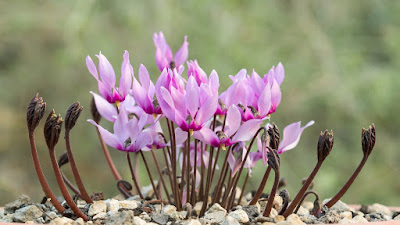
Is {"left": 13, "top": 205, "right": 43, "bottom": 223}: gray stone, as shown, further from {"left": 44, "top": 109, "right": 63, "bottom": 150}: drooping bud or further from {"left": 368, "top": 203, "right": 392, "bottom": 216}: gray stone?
{"left": 368, "top": 203, "right": 392, "bottom": 216}: gray stone

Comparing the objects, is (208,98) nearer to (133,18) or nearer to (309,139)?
(133,18)

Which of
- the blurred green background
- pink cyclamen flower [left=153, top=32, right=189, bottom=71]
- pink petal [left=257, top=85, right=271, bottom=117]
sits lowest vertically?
pink petal [left=257, top=85, right=271, bottom=117]

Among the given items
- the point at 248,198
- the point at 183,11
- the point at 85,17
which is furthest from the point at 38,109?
the point at 183,11

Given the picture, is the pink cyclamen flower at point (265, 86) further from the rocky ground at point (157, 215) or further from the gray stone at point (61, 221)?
the gray stone at point (61, 221)

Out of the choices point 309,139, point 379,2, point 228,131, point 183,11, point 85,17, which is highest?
point 379,2

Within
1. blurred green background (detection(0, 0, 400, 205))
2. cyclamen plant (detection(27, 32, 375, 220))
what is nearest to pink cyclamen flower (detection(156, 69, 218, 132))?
cyclamen plant (detection(27, 32, 375, 220))

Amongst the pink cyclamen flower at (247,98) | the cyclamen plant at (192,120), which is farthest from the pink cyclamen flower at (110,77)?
the pink cyclamen flower at (247,98)
